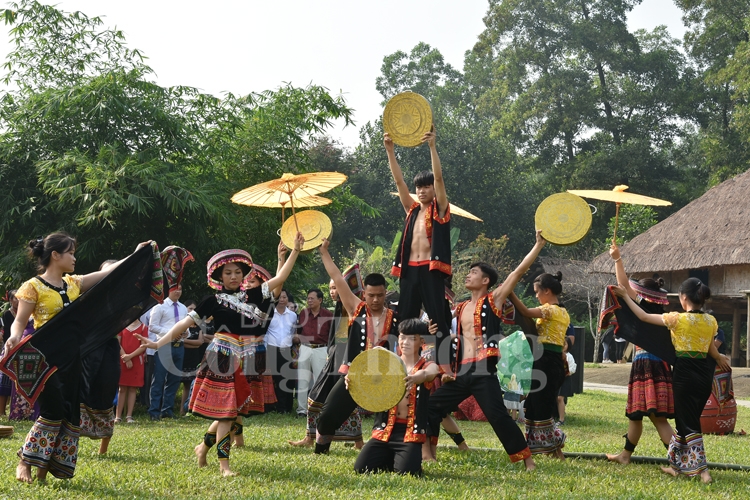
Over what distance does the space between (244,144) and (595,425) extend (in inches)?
297

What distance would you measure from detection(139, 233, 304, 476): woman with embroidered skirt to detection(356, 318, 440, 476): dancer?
1.03 m

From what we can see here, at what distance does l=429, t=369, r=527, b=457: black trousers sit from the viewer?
6527 mm

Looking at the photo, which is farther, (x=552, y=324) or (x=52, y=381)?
(x=552, y=324)

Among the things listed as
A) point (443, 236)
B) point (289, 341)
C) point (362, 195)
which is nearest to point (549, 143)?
point (362, 195)

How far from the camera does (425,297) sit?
6738 mm

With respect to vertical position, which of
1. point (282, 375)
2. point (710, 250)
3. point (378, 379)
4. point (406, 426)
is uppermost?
point (710, 250)

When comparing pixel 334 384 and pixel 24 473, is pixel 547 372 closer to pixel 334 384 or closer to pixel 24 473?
pixel 334 384

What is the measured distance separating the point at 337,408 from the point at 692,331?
298 centimetres

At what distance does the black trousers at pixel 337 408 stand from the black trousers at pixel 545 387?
1.63 metres

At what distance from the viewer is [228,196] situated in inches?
530

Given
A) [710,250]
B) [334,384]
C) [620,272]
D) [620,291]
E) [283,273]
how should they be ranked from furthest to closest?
[710,250], [334,384], [620,272], [620,291], [283,273]

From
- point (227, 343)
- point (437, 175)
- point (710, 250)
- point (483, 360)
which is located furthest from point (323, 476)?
point (710, 250)

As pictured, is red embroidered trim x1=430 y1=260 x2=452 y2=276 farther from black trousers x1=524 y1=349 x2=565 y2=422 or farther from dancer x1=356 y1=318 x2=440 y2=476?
black trousers x1=524 y1=349 x2=565 y2=422

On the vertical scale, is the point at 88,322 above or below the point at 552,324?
below
